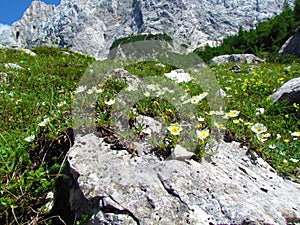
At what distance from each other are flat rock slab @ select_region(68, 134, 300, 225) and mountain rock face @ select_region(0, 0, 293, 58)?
406 feet

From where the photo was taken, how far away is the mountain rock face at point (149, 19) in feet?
449

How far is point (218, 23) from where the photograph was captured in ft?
458

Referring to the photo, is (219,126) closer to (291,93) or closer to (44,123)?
(44,123)

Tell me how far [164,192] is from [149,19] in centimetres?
14797

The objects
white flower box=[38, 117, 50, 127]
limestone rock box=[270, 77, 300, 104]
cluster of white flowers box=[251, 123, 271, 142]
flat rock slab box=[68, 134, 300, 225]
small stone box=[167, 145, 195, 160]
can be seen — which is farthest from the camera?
limestone rock box=[270, 77, 300, 104]

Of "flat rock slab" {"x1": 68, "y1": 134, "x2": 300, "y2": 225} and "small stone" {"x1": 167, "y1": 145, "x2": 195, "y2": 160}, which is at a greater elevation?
"small stone" {"x1": 167, "y1": 145, "x2": 195, "y2": 160}

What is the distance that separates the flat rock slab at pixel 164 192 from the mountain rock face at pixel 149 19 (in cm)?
12375

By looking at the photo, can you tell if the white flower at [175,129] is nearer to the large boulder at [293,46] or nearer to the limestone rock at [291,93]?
the limestone rock at [291,93]

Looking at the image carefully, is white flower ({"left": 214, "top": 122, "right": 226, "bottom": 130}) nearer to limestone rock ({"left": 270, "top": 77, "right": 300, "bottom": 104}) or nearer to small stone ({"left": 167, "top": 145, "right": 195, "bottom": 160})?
small stone ({"left": 167, "top": 145, "right": 195, "bottom": 160})

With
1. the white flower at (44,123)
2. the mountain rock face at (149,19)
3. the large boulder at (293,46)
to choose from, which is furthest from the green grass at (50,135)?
the mountain rock face at (149,19)

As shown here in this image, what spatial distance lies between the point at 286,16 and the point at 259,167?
48.9 meters

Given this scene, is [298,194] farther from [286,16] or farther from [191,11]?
[191,11]

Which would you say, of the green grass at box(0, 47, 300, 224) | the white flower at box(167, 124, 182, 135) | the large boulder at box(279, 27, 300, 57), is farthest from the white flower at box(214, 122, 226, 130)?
the large boulder at box(279, 27, 300, 57)

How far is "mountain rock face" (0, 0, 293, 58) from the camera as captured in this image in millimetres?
137000
